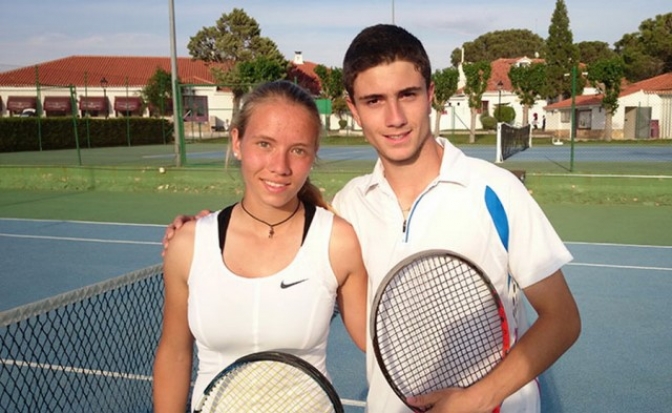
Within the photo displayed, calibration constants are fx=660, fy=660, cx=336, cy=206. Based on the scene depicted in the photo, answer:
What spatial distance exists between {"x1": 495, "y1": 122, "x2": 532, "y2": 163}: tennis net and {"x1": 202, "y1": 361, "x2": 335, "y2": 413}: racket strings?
15.9 metres

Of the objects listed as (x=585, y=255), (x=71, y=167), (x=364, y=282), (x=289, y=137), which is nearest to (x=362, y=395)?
(x=364, y=282)

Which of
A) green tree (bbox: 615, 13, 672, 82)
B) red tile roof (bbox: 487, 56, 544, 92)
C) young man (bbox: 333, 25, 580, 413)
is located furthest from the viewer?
red tile roof (bbox: 487, 56, 544, 92)

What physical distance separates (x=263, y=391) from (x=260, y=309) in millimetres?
221

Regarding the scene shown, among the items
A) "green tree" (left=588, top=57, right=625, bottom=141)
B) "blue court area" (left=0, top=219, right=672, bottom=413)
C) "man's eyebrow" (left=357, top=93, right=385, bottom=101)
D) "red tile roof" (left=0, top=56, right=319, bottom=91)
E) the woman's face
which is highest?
"red tile roof" (left=0, top=56, right=319, bottom=91)

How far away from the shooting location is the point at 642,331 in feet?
17.3

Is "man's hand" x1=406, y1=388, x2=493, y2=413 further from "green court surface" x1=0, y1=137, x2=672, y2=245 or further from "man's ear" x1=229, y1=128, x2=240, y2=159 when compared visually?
"green court surface" x1=0, y1=137, x2=672, y2=245

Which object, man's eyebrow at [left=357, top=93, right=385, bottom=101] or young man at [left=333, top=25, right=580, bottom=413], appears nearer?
young man at [left=333, top=25, right=580, bottom=413]

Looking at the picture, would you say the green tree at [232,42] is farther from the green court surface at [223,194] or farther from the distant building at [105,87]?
the green court surface at [223,194]

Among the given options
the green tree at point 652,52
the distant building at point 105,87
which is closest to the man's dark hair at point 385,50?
the distant building at point 105,87

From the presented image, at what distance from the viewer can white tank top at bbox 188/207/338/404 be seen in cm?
180

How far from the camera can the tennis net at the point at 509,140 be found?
680 inches

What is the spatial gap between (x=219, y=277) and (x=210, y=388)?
1.02 ft

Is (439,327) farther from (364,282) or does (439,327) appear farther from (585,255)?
(585,255)

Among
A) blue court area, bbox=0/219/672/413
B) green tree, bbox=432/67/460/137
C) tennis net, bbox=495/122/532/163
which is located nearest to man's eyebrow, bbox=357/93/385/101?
blue court area, bbox=0/219/672/413
